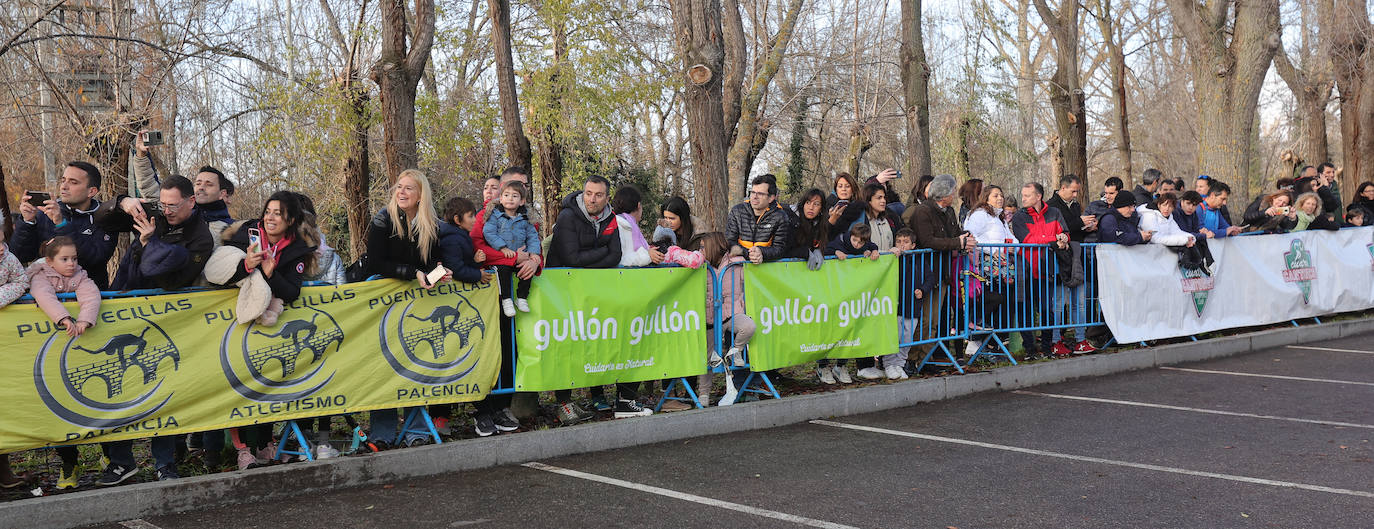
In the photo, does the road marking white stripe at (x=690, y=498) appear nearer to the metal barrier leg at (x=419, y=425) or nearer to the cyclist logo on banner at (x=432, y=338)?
the metal barrier leg at (x=419, y=425)

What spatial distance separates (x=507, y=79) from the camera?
1521cm

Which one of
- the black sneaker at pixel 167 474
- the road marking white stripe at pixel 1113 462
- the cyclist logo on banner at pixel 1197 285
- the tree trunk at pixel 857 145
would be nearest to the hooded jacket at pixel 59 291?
the black sneaker at pixel 167 474

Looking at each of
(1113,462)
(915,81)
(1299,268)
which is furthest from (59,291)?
(1299,268)

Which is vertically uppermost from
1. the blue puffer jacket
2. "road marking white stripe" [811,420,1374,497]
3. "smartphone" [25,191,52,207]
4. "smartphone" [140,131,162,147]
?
"smartphone" [140,131,162,147]

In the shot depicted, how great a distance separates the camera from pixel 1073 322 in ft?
35.9

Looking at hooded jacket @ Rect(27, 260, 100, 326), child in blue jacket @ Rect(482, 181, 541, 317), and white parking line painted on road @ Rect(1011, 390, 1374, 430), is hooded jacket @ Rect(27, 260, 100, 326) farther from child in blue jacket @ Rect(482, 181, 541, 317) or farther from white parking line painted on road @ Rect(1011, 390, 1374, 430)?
white parking line painted on road @ Rect(1011, 390, 1374, 430)

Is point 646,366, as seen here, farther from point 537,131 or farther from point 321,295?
point 537,131

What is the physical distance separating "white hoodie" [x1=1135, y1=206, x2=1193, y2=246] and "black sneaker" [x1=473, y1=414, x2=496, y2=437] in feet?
26.5

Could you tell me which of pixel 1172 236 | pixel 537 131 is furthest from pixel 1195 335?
pixel 537 131

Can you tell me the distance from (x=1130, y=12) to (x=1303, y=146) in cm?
1171

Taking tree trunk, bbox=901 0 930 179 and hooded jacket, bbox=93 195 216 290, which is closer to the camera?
hooded jacket, bbox=93 195 216 290

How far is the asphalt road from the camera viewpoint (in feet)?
17.3

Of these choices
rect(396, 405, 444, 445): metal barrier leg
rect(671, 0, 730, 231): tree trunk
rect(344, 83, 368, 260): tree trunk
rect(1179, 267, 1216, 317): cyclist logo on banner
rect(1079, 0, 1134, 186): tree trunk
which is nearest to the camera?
rect(396, 405, 444, 445): metal barrier leg

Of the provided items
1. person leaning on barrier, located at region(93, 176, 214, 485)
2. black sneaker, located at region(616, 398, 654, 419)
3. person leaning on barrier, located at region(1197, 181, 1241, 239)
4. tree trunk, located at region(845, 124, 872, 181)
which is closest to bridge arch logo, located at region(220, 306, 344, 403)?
person leaning on barrier, located at region(93, 176, 214, 485)
